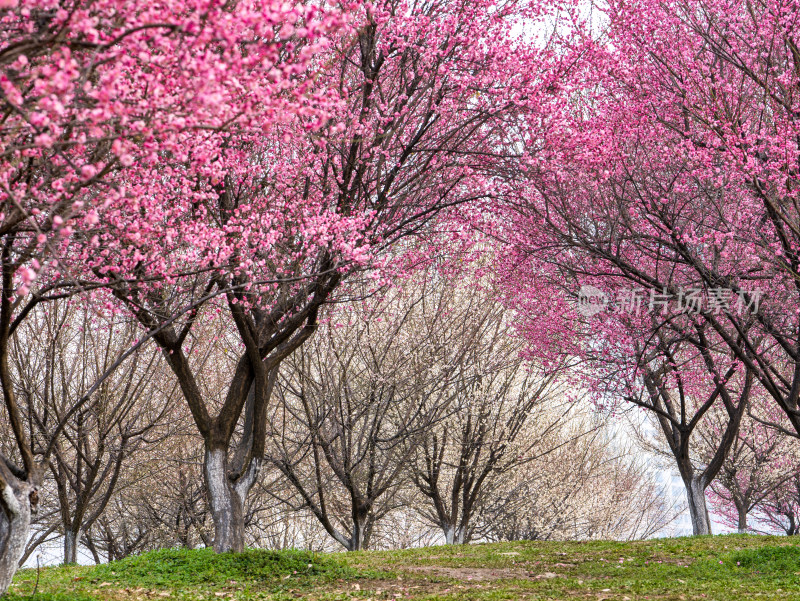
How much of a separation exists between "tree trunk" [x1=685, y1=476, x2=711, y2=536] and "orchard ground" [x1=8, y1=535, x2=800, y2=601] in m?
3.46

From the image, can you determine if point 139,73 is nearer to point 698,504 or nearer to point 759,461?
point 698,504

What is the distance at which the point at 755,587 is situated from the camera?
8.74 m

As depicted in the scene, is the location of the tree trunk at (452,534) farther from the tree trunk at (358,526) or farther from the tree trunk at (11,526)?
the tree trunk at (11,526)

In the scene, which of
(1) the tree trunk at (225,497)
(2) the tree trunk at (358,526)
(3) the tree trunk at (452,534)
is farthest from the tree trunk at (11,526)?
(3) the tree trunk at (452,534)

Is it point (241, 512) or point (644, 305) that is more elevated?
point (644, 305)

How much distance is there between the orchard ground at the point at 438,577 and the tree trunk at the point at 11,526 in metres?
0.33

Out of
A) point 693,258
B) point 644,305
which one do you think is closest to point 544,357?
point 644,305

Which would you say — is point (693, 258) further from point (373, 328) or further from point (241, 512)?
point (373, 328)

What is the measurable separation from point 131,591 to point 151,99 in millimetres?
6727

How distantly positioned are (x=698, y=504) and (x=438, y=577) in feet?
29.2

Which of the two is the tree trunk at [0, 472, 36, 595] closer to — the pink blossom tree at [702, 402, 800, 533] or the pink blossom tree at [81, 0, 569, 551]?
the pink blossom tree at [81, 0, 569, 551]

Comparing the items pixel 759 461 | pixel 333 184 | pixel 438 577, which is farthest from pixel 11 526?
pixel 759 461

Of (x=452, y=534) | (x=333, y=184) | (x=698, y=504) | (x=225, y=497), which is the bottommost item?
(x=452, y=534)

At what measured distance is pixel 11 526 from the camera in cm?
680
